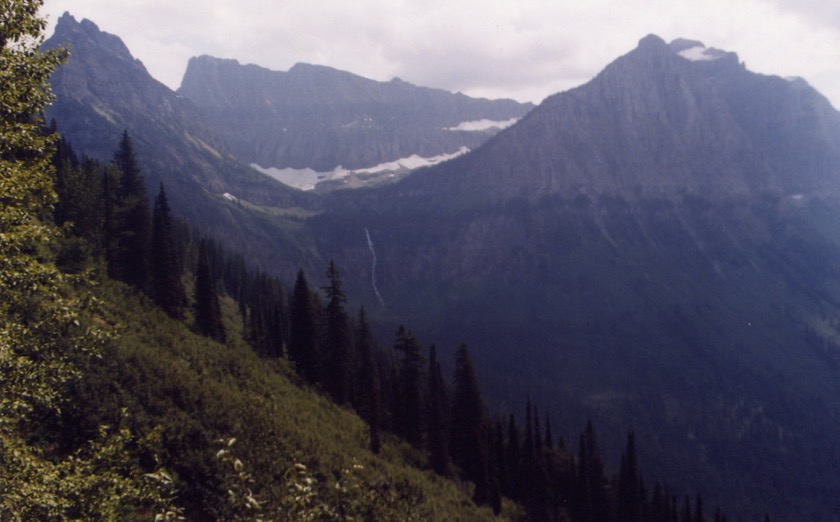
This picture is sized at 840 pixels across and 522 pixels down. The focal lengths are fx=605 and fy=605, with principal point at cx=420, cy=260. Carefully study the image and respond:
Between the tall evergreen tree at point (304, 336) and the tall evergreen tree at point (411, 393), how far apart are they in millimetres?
9316

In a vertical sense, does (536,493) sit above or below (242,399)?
below

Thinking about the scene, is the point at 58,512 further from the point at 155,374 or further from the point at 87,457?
the point at 155,374

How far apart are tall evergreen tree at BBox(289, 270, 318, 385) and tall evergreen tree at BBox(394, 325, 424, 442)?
30.6ft

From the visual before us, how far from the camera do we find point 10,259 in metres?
11.1

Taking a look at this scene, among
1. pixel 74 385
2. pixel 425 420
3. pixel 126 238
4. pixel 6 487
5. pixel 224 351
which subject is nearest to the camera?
pixel 6 487

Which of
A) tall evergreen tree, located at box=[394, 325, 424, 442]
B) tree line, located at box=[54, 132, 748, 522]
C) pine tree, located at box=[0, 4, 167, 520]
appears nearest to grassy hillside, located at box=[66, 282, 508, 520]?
pine tree, located at box=[0, 4, 167, 520]

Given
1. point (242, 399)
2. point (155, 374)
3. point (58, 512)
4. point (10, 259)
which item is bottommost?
point (242, 399)

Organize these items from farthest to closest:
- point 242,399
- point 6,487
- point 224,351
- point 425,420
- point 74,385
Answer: point 425,420 → point 224,351 → point 242,399 → point 74,385 → point 6,487

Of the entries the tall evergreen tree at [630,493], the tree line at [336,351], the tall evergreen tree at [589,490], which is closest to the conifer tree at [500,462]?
the tree line at [336,351]

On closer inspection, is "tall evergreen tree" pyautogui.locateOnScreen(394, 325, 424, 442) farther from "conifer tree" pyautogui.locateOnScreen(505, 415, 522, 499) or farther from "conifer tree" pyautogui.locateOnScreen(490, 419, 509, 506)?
"conifer tree" pyautogui.locateOnScreen(505, 415, 522, 499)

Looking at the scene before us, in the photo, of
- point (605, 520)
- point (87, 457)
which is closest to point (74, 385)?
point (87, 457)

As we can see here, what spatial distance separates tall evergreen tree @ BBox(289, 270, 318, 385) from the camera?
66.9m

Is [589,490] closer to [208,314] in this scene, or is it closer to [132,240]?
[208,314]

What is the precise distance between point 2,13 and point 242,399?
31994mm
